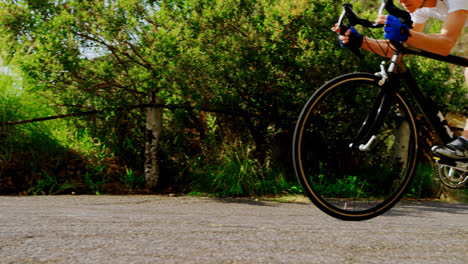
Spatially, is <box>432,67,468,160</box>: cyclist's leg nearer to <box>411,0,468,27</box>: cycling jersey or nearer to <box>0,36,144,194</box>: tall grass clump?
<box>411,0,468,27</box>: cycling jersey

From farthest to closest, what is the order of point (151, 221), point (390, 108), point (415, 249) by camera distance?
point (151, 221) < point (415, 249) < point (390, 108)

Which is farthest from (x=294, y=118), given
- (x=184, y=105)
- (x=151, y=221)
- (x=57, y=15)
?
(x=57, y=15)

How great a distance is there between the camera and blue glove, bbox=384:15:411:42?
242 centimetres

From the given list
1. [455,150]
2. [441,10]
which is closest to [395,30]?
[441,10]

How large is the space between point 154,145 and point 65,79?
5.74ft

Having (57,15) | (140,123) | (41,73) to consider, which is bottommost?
(140,123)

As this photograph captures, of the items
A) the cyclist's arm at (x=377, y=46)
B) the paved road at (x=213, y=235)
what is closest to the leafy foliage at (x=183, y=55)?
the paved road at (x=213, y=235)

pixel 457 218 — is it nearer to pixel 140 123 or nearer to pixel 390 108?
pixel 390 108

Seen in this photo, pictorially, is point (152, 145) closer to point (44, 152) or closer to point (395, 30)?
point (44, 152)

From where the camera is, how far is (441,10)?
2.78 meters

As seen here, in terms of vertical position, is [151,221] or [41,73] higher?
[41,73]

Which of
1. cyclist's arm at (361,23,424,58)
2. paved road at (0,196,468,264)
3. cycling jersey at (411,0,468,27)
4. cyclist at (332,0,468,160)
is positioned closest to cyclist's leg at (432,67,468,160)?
cyclist at (332,0,468,160)

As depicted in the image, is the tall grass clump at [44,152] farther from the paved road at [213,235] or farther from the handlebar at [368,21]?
the handlebar at [368,21]

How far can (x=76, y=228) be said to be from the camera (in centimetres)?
392
